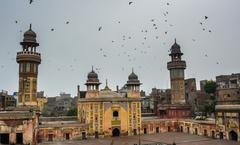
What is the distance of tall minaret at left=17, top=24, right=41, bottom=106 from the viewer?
3550cm

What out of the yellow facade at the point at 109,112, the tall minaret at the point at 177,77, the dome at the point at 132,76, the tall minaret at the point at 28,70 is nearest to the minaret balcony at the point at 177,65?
the tall minaret at the point at 177,77

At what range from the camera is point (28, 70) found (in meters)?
35.9

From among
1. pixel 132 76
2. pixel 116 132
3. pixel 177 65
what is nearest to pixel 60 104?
pixel 132 76

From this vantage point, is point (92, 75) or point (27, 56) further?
point (92, 75)

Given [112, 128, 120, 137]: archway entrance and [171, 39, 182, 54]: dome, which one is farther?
[171, 39, 182, 54]: dome

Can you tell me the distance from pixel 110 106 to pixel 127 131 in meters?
4.64

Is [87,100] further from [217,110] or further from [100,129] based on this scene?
[217,110]

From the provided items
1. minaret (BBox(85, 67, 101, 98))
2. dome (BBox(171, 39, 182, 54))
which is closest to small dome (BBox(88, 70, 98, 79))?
minaret (BBox(85, 67, 101, 98))

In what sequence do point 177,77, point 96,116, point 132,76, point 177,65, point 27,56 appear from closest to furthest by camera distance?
point 27,56
point 96,116
point 132,76
point 177,65
point 177,77

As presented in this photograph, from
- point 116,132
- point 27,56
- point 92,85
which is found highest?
point 27,56

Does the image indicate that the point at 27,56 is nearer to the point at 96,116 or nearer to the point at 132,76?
the point at 96,116

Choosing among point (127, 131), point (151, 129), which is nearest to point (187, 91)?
point (151, 129)

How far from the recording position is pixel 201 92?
6059cm

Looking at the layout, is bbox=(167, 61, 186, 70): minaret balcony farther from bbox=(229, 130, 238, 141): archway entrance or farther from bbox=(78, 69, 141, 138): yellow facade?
bbox=(229, 130, 238, 141): archway entrance
